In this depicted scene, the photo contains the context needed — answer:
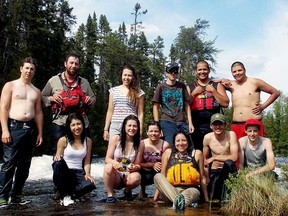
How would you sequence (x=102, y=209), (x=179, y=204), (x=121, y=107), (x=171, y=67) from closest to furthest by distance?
(x=179, y=204)
(x=102, y=209)
(x=121, y=107)
(x=171, y=67)

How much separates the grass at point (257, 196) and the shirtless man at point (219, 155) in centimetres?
66

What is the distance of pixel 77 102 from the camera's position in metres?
7.23

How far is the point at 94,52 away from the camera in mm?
62312

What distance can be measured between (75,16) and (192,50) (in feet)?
51.2

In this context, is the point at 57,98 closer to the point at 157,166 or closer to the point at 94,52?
the point at 157,166

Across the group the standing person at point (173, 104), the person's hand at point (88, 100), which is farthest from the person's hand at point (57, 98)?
the standing person at point (173, 104)

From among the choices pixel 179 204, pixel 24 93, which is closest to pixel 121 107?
pixel 24 93

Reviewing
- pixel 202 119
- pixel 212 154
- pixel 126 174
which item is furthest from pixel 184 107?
pixel 126 174

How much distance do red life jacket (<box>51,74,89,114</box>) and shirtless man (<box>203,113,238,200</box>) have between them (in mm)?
2254

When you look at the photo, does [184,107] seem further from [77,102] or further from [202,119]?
[77,102]

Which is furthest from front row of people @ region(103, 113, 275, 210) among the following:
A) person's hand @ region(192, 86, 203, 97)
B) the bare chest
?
the bare chest

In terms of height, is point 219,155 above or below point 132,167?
above

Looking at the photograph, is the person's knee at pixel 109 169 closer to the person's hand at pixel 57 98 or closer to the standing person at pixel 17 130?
the standing person at pixel 17 130

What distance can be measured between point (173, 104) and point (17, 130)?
2.87 meters
